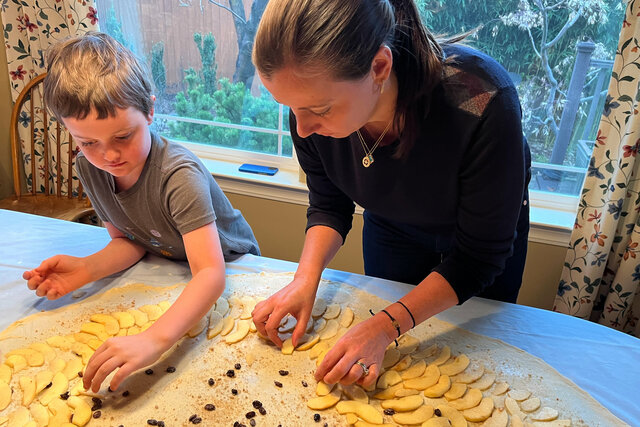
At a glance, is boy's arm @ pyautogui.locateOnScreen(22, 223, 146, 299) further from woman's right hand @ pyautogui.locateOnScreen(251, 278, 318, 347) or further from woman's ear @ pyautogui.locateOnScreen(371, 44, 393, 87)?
woman's ear @ pyautogui.locateOnScreen(371, 44, 393, 87)

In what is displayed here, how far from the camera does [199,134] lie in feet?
9.06

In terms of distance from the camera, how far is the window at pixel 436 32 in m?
1.99

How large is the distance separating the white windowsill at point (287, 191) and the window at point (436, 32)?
77mm

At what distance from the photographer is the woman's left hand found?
971mm

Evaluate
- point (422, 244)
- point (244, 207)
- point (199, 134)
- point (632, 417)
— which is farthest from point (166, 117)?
point (632, 417)

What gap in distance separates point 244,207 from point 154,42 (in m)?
1.03

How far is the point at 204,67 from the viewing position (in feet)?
8.27

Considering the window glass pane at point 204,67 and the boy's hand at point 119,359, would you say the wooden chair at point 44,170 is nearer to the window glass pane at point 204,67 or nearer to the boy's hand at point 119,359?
the window glass pane at point 204,67

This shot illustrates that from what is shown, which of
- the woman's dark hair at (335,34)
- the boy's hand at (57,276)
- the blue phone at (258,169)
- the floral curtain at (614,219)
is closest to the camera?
Answer: the woman's dark hair at (335,34)

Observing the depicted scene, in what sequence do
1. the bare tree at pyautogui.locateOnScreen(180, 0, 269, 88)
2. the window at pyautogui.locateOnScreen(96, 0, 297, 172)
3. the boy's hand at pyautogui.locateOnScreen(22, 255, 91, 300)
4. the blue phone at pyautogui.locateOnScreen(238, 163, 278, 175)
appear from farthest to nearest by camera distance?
the blue phone at pyautogui.locateOnScreen(238, 163, 278, 175) → the window at pyautogui.locateOnScreen(96, 0, 297, 172) → the bare tree at pyautogui.locateOnScreen(180, 0, 269, 88) → the boy's hand at pyautogui.locateOnScreen(22, 255, 91, 300)

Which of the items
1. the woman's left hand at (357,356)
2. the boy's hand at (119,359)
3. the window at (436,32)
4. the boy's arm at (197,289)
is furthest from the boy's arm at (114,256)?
the window at (436,32)

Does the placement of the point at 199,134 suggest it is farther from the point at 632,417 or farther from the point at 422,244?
the point at 632,417

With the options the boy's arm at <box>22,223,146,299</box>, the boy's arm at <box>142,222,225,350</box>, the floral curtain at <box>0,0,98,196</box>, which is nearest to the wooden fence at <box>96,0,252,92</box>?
the floral curtain at <box>0,0,98,196</box>

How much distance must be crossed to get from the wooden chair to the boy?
111 centimetres
